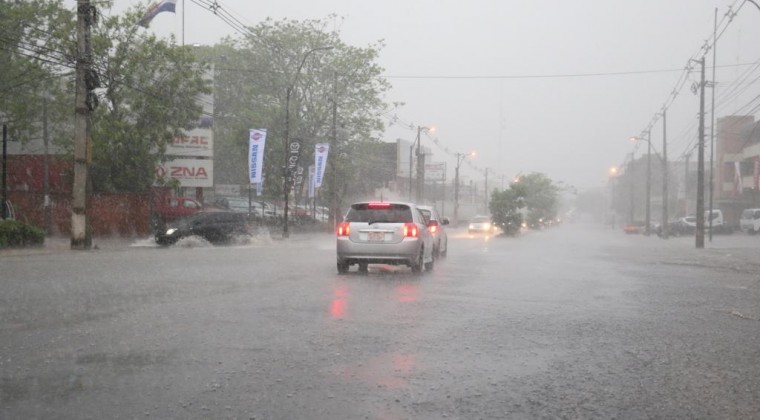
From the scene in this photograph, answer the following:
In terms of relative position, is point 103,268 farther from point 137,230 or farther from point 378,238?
point 137,230

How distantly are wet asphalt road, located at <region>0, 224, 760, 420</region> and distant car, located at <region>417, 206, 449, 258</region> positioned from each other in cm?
554

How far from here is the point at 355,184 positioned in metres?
63.5

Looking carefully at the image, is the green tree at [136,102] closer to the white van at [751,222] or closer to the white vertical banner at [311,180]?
the white vertical banner at [311,180]

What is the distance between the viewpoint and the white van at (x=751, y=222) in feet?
169

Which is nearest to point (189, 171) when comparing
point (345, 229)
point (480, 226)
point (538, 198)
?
point (345, 229)

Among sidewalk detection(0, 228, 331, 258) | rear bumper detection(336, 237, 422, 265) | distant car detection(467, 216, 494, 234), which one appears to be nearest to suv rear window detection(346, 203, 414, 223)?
rear bumper detection(336, 237, 422, 265)

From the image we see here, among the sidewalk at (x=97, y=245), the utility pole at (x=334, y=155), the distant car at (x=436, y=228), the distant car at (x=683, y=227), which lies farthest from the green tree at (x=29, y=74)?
the distant car at (x=683, y=227)

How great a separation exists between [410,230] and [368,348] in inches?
308

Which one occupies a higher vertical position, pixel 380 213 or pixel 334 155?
pixel 334 155

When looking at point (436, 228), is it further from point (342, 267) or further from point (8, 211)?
point (8, 211)

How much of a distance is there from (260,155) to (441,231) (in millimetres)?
17541

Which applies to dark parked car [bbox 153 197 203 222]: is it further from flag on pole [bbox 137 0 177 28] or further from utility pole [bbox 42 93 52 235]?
flag on pole [bbox 137 0 177 28]

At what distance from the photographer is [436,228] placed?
19531 millimetres

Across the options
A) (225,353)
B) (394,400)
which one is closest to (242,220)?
(225,353)
